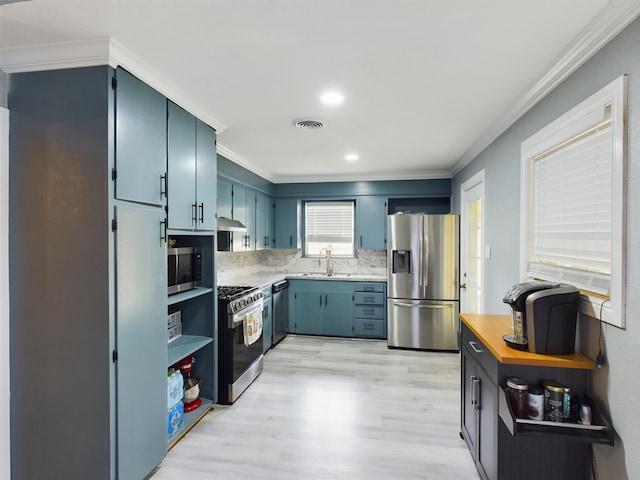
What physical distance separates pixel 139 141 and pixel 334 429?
Result: 241cm

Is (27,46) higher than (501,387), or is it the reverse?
(27,46)

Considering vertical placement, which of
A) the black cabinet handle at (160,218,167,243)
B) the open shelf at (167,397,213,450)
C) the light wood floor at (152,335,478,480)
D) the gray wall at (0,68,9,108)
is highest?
the gray wall at (0,68,9,108)

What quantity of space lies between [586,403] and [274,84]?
233cm

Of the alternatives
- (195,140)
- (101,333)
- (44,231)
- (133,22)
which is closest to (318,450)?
(101,333)

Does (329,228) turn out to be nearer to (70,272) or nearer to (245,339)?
(245,339)

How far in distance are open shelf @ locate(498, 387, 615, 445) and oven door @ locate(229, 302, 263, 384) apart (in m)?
2.17

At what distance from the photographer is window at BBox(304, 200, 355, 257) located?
216 inches

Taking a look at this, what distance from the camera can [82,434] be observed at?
5.68 feet

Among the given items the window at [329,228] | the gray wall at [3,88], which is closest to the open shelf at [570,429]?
the gray wall at [3,88]

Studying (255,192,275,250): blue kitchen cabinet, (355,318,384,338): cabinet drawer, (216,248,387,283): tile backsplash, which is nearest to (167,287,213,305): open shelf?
(255,192,275,250): blue kitchen cabinet

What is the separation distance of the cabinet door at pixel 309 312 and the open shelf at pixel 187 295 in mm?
2327

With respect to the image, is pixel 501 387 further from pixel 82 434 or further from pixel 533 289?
pixel 82 434

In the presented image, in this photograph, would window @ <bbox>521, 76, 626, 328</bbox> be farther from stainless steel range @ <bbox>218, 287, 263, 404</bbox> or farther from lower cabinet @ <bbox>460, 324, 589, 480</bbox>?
stainless steel range @ <bbox>218, 287, 263, 404</bbox>

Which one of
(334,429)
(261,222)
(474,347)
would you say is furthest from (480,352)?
(261,222)
